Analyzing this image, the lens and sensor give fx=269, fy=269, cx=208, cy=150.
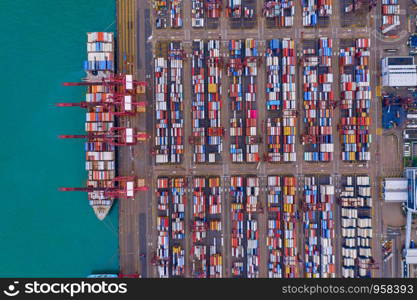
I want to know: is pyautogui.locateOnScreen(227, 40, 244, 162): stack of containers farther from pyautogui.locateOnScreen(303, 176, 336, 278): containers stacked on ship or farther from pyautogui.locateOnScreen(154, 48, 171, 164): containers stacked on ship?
pyautogui.locateOnScreen(303, 176, 336, 278): containers stacked on ship

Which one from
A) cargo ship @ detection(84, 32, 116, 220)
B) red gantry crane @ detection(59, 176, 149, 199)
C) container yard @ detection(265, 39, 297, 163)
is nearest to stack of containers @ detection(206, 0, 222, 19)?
container yard @ detection(265, 39, 297, 163)

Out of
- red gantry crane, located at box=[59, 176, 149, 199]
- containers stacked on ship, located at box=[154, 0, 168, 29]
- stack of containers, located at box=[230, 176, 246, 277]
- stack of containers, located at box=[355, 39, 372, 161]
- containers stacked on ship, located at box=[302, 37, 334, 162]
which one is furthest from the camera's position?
containers stacked on ship, located at box=[154, 0, 168, 29]

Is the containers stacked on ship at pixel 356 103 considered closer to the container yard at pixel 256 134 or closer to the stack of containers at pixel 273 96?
the container yard at pixel 256 134

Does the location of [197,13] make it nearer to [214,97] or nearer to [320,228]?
[214,97]

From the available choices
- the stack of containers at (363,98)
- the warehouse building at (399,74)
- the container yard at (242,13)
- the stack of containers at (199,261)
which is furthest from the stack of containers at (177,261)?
the warehouse building at (399,74)

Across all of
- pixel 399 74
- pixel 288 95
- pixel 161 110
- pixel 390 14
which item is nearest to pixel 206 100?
pixel 161 110

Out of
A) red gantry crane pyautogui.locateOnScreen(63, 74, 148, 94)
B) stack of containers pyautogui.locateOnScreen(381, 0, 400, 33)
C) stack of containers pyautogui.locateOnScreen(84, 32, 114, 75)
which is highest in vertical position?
stack of containers pyautogui.locateOnScreen(381, 0, 400, 33)

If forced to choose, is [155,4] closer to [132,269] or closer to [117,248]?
[117,248]
